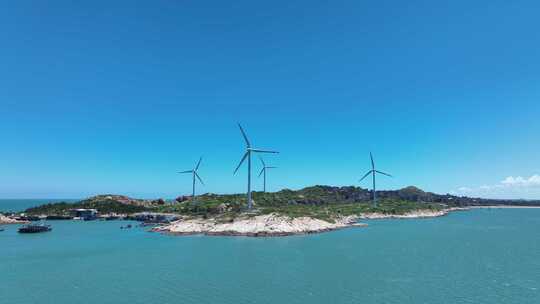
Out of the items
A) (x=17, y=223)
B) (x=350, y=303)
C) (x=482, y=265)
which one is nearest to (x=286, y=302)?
(x=350, y=303)

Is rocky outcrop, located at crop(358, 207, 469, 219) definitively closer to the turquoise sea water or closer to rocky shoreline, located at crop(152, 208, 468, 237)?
rocky shoreline, located at crop(152, 208, 468, 237)

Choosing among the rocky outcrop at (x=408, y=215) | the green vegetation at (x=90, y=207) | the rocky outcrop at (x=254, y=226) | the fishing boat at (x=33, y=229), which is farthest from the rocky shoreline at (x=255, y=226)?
the green vegetation at (x=90, y=207)

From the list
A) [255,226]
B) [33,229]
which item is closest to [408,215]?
[255,226]

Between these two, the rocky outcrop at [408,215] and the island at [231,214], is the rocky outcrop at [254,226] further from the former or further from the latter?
the rocky outcrop at [408,215]

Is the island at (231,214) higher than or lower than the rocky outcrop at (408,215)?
higher

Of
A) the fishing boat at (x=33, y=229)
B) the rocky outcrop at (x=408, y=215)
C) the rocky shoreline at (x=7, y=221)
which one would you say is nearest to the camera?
the fishing boat at (x=33, y=229)
